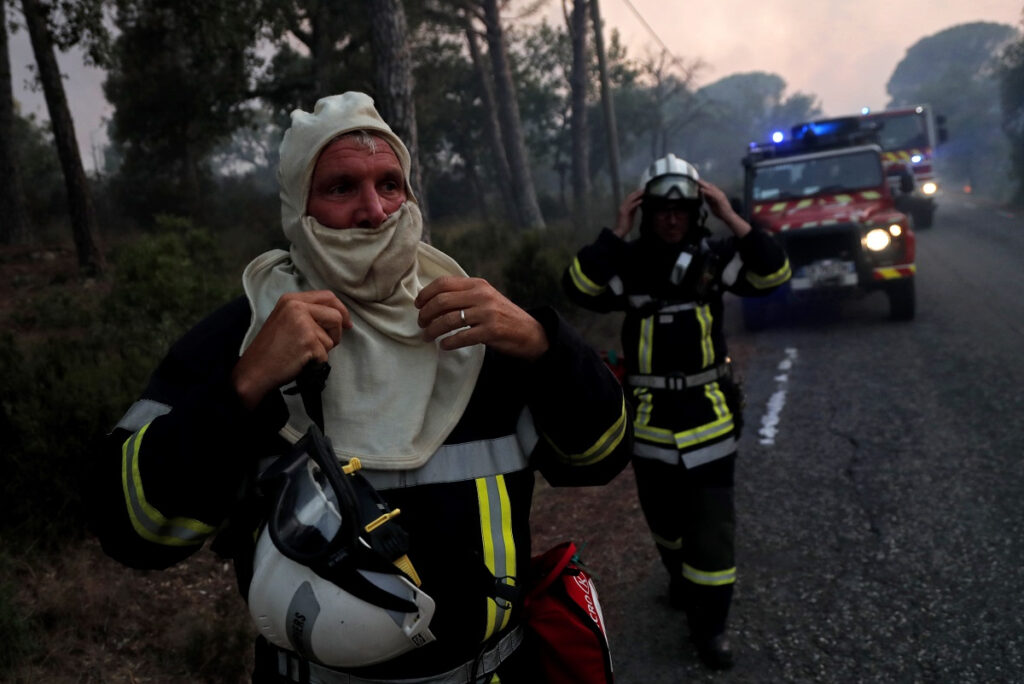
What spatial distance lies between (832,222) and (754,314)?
1.49m

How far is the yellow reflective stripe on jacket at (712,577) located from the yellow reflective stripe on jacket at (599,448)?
6.30 ft

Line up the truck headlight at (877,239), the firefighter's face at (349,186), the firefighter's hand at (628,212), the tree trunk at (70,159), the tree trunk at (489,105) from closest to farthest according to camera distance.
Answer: the firefighter's face at (349,186)
the firefighter's hand at (628,212)
the truck headlight at (877,239)
the tree trunk at (70,159)
the tree trunk at (489,105)

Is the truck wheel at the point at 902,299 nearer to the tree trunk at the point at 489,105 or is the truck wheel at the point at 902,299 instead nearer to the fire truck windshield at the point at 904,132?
the fire truck windshield at the point at 904,132

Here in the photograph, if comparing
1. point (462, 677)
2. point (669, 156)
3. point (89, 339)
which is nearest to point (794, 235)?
point (669, 156)

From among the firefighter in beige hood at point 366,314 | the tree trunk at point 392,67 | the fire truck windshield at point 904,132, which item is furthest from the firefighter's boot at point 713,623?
the fire truck windshield at point 904,132

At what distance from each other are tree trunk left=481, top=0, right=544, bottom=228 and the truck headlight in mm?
10442

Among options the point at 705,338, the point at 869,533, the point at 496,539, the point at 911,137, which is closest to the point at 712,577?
the point at 705,338

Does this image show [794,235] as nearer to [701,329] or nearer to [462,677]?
[701,329]

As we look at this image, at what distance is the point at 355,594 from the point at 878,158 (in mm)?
10852

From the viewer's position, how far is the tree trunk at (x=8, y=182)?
46.8ft

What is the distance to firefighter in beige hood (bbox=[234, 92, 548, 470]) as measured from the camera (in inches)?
56.9

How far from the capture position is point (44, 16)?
11.0 meters

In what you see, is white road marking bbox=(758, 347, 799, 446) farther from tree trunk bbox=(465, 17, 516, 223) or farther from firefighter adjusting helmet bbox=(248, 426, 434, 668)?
tree trunk bbox=(465, 17, 516, 223)

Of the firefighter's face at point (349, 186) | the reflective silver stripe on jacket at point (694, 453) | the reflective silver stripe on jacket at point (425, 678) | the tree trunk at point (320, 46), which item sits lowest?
the reflective silver stripe on jacket at point (694, 453)
